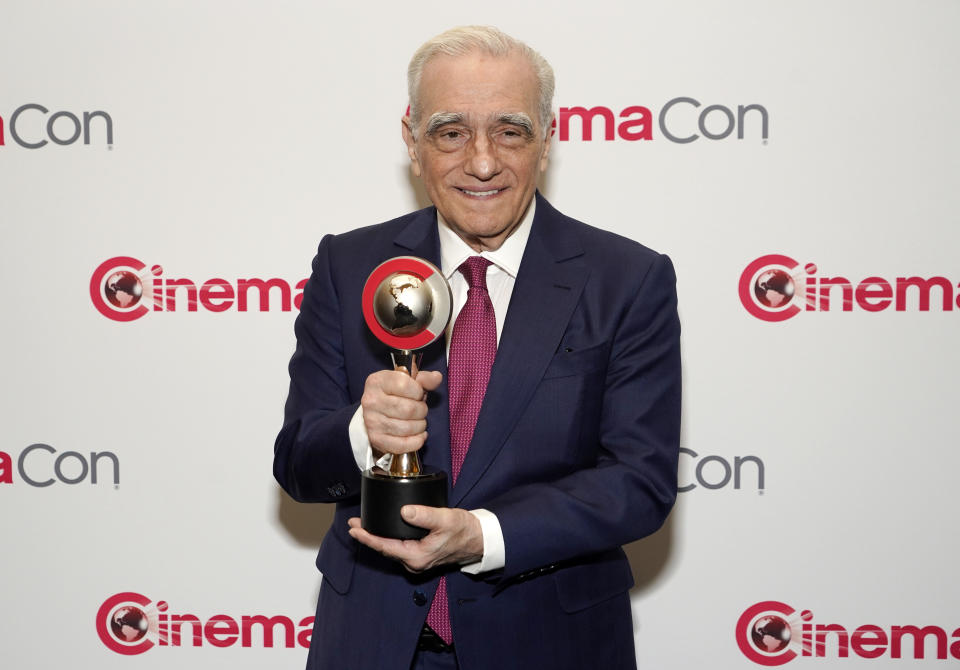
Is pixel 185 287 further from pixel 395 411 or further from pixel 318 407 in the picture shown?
pixel 395 411

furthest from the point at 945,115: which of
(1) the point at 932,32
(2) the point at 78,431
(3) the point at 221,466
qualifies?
(2) the point at 78,431

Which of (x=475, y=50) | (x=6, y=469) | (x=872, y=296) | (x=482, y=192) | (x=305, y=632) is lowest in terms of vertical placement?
(x=305, y=632)

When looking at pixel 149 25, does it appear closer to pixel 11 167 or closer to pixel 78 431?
pixel 11 167

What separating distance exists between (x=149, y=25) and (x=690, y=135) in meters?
1.44

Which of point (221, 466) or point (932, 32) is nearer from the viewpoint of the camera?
point (932, 32)

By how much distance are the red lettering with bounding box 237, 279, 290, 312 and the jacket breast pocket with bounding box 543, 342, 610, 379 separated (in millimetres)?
1129

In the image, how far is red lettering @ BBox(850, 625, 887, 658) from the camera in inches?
96.5

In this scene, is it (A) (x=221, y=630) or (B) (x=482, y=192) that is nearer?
(B) (x=482, y=192)

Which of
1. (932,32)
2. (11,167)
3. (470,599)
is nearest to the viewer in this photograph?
(470,599)

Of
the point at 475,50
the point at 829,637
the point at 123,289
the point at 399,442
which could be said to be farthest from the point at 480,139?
the point at 829,637

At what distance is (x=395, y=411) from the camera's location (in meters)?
1.29

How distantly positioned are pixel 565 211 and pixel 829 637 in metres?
1.35

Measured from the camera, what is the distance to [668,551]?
246 cm

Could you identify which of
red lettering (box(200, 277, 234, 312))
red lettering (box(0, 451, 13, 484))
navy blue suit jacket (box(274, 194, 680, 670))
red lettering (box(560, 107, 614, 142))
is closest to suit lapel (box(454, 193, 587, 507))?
navy blue suit jacket (box(274, 194, 680, 670))
